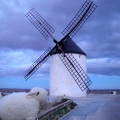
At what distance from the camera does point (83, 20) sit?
2023cm

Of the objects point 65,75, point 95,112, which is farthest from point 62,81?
point 95,112

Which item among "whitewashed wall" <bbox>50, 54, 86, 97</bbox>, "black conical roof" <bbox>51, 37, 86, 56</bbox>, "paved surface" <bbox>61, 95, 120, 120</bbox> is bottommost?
"paved surface" <bbox>61, 95, 120, 120</bbox>

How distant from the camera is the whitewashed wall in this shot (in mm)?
21781

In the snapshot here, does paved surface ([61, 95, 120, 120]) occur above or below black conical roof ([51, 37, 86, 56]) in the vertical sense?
below

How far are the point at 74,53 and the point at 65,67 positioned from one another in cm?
184

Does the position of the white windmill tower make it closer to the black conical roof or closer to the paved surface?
the black conical roof

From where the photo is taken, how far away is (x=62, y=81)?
72.0 feet

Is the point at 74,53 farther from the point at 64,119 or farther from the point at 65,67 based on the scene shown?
the point at 64,119

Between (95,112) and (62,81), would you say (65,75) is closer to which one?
(62,81)

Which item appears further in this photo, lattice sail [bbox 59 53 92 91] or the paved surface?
lattice sail [bbox 59 53 92 91]

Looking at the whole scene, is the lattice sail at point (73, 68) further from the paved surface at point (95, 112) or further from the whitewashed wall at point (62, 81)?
the paved surface at point (95, 112)

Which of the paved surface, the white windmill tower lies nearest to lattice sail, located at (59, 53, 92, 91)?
the white windmill tower

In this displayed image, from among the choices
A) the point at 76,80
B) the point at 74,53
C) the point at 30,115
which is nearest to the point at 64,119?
the point at 30,115

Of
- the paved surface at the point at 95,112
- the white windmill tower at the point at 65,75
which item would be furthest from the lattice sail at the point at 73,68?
the paved surface at the point at 95,112
